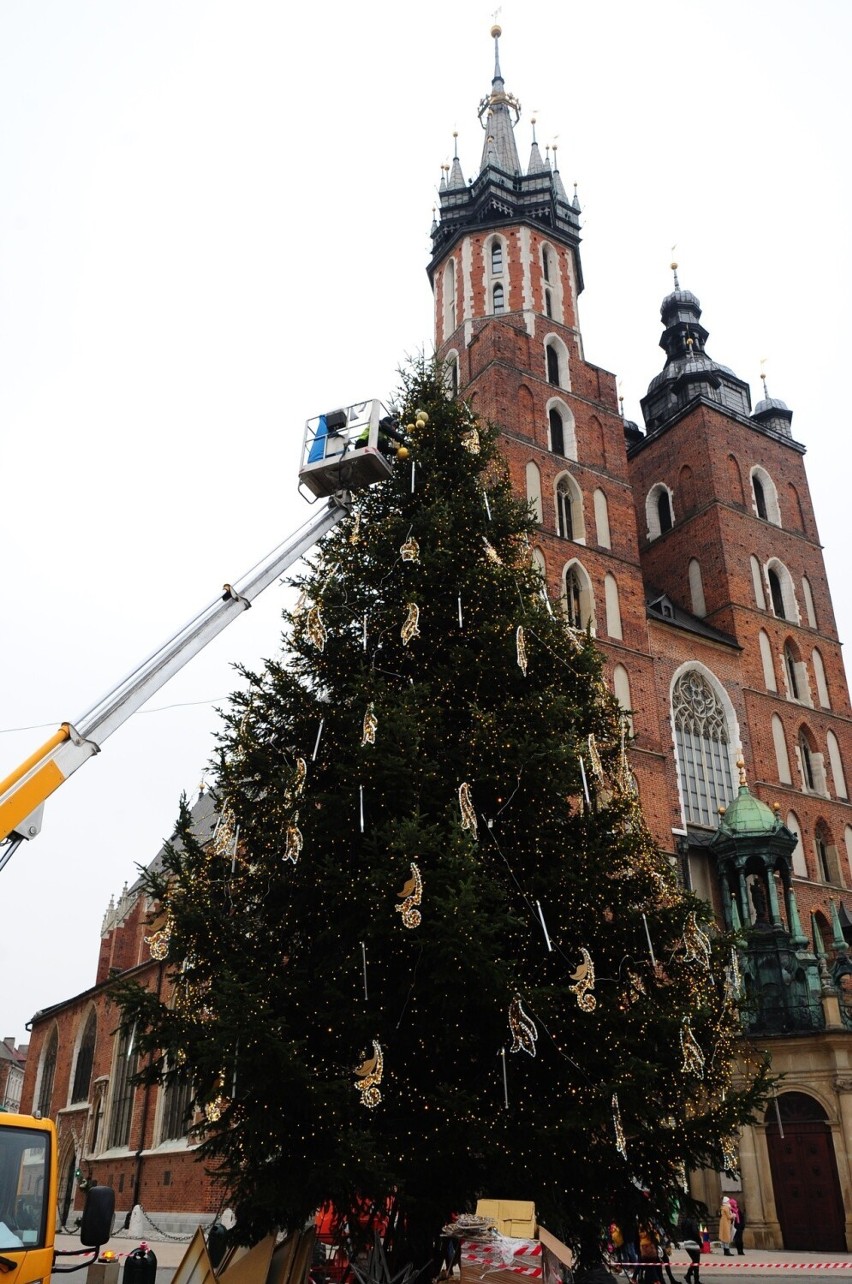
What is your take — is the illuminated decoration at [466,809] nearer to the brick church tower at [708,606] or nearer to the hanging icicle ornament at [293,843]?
the hanging icicle ornament at [293,843]

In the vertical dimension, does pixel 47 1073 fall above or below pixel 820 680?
below

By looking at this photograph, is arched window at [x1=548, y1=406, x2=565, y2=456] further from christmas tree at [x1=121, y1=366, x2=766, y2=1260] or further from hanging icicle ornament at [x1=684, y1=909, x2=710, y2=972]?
hanging icicle ornament at [x1=684, y1=909, x2=710, y2=972]

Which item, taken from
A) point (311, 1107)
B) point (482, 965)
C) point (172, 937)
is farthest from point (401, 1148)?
point (172, 937)

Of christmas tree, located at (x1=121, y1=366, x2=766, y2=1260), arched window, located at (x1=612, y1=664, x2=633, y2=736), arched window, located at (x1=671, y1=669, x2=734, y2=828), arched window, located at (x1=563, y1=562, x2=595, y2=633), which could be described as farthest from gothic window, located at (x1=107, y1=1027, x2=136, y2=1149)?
christmas tree, located at (x1=121, y1=366, x2=766, y2=1260)

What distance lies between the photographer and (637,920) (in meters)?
11.0

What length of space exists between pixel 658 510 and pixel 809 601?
18.8ft

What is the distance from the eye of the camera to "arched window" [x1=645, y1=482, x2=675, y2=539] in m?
36.1

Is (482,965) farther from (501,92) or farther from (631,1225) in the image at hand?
(501,92)

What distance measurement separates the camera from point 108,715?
9992mm

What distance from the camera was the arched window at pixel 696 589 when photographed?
33.2 metres

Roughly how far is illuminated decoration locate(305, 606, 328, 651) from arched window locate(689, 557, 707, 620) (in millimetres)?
22724

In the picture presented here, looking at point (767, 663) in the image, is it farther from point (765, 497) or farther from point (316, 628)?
point (316, 628)

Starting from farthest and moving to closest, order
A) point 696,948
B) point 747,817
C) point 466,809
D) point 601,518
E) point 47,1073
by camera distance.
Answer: point 47,1073, point 601,518, point 747,817, point 696,948, point 466,809

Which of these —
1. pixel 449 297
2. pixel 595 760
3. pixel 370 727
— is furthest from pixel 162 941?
pixel 449 297
